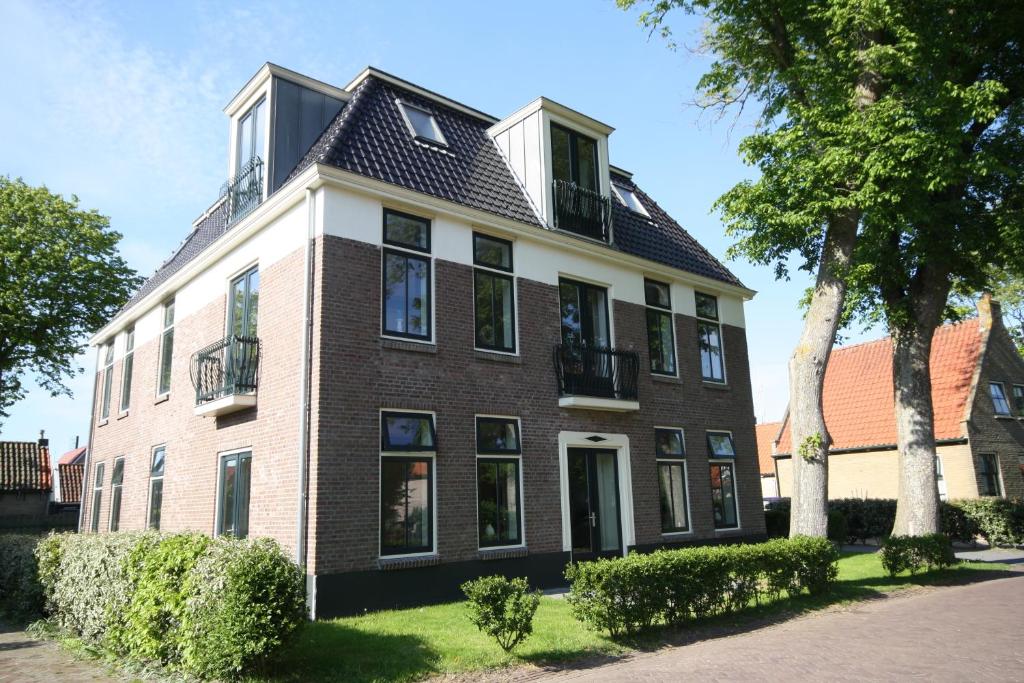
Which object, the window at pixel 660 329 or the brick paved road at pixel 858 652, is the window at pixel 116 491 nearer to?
the window at pixel 660 329

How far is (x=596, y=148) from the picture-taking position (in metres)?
15.9

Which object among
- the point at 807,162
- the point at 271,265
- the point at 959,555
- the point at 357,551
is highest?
the point at 807,162

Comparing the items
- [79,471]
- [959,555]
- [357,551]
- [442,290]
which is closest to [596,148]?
[442,290]

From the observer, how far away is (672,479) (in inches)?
616

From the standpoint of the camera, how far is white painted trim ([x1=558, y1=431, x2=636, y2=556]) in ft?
43.0

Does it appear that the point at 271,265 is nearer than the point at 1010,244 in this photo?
Yes

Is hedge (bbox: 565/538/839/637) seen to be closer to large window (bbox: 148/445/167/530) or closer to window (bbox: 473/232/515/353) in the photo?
window (bbox: 473/232/515/353)

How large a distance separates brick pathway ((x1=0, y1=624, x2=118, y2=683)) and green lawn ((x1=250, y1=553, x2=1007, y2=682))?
7.64 ft

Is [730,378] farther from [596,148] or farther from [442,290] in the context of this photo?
[442,290]

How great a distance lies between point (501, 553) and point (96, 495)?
13635mm

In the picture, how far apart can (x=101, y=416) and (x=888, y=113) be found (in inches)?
834

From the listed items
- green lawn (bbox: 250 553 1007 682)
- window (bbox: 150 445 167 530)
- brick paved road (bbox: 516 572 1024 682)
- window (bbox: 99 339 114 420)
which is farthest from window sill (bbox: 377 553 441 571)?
window (bbox: 99 339 114 420)

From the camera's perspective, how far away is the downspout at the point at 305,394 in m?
10.0

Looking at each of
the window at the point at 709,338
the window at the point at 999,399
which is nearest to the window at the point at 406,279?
the window at the point at 709,338
